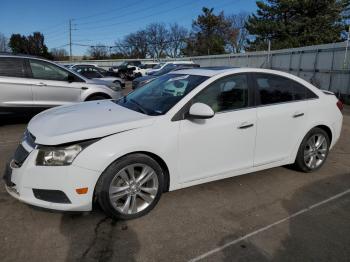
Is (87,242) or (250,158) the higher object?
(250,158)

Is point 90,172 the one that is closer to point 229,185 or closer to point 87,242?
point 87,242

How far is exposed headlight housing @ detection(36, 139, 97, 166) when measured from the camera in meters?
3.09

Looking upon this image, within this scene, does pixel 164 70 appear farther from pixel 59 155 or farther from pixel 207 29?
pixel 207 29

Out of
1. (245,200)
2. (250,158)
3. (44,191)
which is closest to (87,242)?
(44,191)

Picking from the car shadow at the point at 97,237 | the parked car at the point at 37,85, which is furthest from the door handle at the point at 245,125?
the parked car at the point at 37,85

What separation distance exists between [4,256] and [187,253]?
1555 mm

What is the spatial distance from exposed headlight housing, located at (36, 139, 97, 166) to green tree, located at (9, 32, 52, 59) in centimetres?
6898

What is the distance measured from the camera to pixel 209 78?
399 cm

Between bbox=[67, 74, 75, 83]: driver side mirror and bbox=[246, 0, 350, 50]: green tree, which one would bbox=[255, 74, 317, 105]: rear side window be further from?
bbox=[246, 0, 350, 50]: green tree

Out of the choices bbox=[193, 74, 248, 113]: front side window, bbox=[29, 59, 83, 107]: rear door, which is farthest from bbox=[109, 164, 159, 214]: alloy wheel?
bbox=[29, 59, 83, 107]: rear door

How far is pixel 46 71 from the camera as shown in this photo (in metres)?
7.59

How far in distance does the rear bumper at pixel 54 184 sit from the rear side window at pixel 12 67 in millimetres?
4806

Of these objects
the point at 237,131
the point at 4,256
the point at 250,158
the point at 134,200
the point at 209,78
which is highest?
the point at 209,78

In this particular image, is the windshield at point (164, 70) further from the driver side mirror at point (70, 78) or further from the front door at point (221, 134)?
the front door at point (221, 134)
